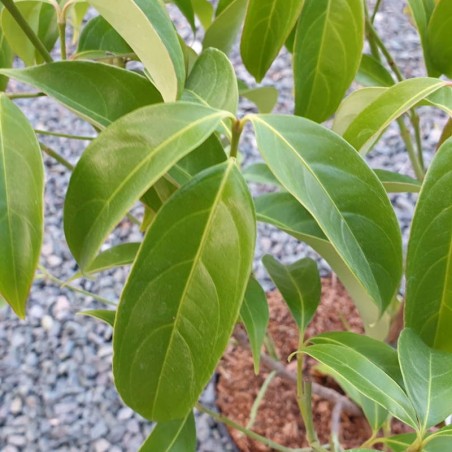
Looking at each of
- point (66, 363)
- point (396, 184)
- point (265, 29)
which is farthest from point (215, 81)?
point (66, 363)

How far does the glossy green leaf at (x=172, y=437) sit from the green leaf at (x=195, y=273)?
230 mm

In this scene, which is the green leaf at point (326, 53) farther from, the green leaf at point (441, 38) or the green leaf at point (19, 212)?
the green leaf at point (19, 212)

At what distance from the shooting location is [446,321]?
16.9 inches

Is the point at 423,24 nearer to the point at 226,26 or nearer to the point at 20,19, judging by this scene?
the point at 226,26

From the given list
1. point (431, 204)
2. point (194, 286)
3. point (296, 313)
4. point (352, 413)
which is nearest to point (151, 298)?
point (194, 286)

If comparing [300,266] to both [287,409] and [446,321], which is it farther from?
[287,409]

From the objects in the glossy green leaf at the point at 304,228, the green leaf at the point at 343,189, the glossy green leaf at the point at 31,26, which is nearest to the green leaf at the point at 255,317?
the glossy green leaf at the point at 304,228

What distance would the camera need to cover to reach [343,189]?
15.0 inches

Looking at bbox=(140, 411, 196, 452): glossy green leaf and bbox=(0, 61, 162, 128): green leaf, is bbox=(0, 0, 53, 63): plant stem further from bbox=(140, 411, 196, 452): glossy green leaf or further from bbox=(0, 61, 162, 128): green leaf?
bbox=(140, 411, 196, 452): glossy green leaf

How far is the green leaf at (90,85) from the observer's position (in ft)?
1.34

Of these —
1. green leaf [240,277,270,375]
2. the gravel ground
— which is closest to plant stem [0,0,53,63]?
green leaf [240,277,270,375]

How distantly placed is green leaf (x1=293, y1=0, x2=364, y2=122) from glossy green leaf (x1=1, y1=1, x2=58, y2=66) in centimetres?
24

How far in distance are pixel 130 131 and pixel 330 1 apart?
0.23 m

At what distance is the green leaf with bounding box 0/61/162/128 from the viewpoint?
0.41m
